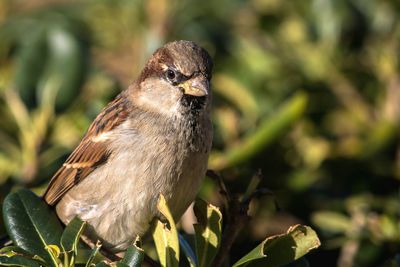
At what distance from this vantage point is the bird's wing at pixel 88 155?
256cm

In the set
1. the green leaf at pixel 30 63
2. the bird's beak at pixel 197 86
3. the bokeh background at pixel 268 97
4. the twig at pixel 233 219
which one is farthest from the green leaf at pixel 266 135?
the green leaf at pixel 30 63

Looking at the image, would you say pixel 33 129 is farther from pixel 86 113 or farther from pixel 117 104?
pixel 117 104

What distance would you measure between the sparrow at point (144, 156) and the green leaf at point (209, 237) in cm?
40

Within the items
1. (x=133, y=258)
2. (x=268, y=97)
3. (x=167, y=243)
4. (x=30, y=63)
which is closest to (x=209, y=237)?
(x=167, y=243)

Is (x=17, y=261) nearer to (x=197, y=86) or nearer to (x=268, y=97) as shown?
(x=197, y=86)

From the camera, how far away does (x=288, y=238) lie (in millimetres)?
1903

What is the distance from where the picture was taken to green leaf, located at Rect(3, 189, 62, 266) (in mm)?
1934

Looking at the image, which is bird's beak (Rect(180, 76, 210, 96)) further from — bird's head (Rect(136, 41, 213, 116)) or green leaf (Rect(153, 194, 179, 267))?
green leaf (Rect(153, 194, 179, 267))

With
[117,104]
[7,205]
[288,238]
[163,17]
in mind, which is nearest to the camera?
[288,238]

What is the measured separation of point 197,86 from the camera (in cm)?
245

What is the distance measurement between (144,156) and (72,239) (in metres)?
0.54

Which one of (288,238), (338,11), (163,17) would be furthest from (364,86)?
(288,238)

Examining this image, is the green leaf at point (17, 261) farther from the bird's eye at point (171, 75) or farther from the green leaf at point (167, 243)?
the bird's eye at point (171, 75)

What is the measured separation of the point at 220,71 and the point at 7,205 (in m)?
1.52
